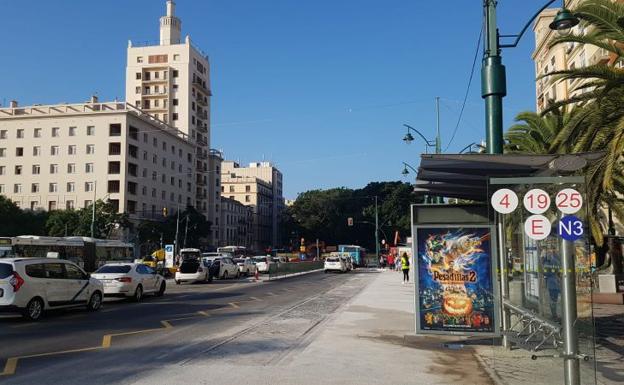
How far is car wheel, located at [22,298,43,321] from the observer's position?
599 inches

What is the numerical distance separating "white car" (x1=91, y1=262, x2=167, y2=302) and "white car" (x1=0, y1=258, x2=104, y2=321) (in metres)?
3.18

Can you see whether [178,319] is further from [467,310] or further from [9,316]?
[467,310]

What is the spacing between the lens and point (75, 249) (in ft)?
135

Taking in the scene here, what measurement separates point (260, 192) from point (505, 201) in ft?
475

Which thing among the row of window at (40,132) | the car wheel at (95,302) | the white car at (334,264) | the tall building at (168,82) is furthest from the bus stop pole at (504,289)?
the tall building at (168,82)

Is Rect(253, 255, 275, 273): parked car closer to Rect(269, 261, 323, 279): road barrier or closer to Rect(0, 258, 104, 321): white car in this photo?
Rect(269, 261, 323, 279): road barrier

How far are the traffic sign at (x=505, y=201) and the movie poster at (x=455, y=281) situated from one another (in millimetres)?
3295

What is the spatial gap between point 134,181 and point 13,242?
48627 mm

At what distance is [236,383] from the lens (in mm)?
7727

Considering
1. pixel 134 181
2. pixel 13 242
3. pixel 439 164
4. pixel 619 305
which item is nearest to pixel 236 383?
pixel 439 164

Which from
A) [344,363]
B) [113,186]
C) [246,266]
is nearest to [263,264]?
[246,266]

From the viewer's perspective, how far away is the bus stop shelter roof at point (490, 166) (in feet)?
22.7

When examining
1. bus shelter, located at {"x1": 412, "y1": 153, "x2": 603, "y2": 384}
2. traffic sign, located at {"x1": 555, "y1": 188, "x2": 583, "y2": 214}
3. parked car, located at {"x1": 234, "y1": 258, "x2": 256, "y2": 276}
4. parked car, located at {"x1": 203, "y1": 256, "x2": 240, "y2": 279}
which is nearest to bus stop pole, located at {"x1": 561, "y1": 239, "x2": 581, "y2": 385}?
bus shelter, located at {"x1": 412, "y1": 153, "x2": 603, "y2": 384}

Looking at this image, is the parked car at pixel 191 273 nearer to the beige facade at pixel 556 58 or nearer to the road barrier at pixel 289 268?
Answer: the road barrier at pixel 289 268
